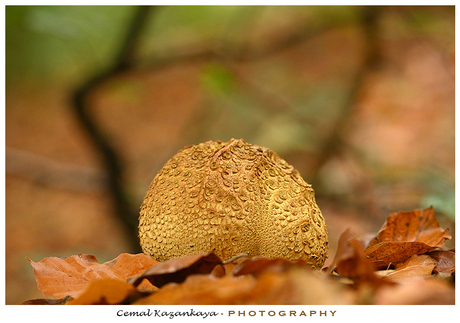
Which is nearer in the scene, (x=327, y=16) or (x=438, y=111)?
(x=327, y=16)

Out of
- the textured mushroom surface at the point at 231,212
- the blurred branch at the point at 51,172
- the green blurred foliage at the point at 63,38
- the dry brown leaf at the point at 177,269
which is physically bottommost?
the dry brown leaf at the point at 177,269

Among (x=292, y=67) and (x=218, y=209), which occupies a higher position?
(x=292, y=67)

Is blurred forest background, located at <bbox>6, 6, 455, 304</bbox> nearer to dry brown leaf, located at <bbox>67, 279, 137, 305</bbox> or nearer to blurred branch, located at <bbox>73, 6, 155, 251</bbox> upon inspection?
blurred branch, located at <bbox>73, 6, 155, 251</bbox>

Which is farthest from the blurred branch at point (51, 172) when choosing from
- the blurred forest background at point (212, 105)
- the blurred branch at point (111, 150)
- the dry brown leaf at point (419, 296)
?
the dry brown leaf at point (419, 296)

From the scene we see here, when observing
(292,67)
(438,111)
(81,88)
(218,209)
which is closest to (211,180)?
(218,209)

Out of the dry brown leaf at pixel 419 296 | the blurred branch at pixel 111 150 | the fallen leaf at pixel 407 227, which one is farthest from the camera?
the blurred branch at pixel 111 150

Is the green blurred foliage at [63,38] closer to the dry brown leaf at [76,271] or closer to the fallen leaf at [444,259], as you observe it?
the dry brown leaf at [76,271]

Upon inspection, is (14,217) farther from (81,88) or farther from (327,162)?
(327,162)

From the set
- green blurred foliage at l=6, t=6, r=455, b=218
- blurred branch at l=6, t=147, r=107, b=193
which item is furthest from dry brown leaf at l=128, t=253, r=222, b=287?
blurred branch at l=6, t=147, r=107, b=193
